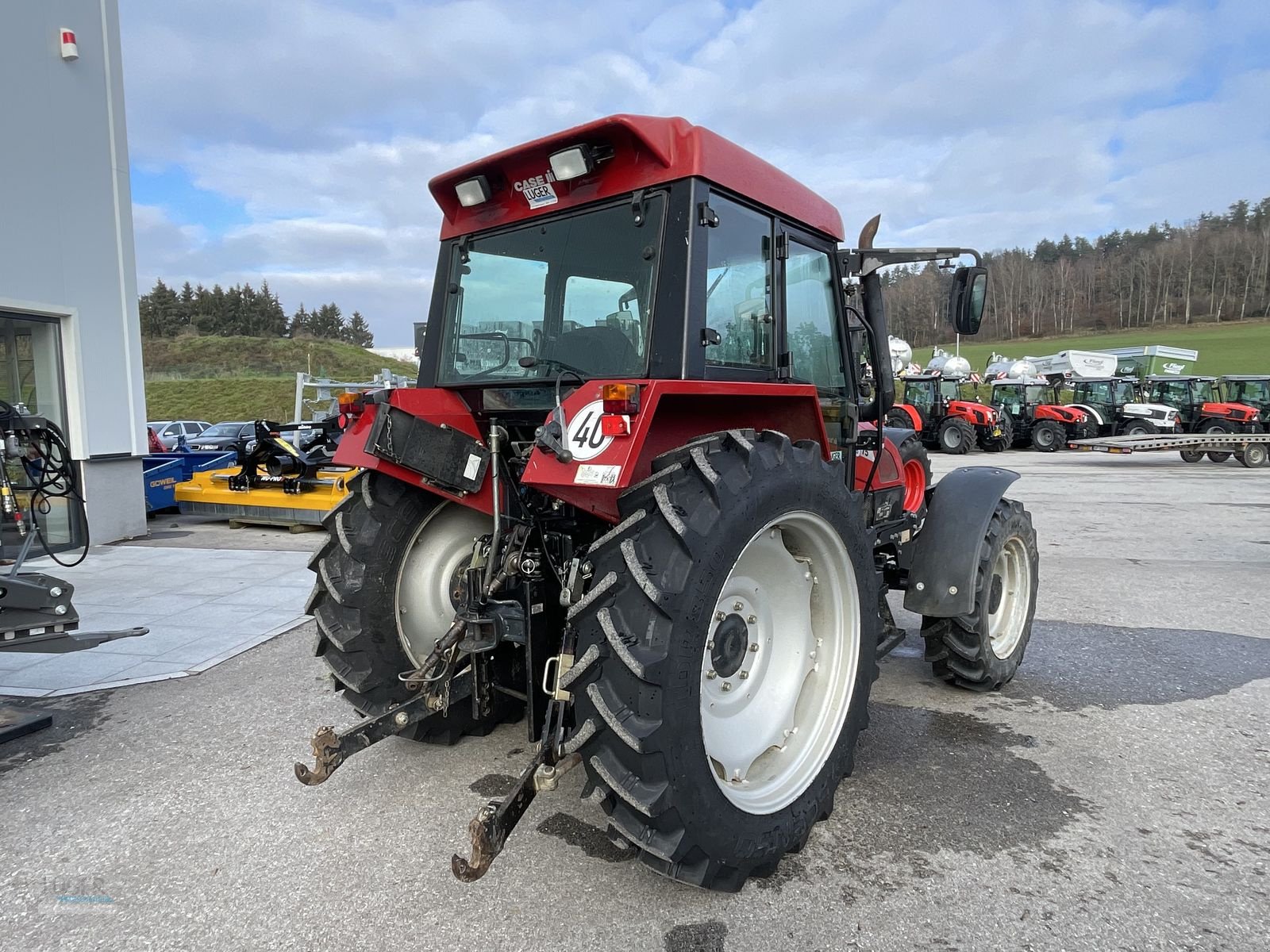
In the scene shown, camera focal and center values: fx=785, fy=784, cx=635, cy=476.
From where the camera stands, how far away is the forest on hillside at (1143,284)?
73812 mm

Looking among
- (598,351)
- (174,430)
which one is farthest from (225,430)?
(598,351)

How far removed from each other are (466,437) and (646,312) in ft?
2.67

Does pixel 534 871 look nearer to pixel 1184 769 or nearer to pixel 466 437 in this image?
pixel 466 437

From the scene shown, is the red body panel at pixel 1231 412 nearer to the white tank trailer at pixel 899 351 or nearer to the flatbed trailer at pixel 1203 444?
the flatbed trailer at pixel 1203 444

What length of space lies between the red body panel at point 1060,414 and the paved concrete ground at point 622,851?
22.7 m

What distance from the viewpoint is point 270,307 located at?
66125mm

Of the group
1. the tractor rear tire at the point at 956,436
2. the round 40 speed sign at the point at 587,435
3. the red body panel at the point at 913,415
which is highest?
the round 40 speed sign at the point at 587,435

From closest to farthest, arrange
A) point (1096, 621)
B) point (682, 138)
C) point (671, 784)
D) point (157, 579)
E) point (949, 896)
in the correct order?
1. point (671, 784)
2. point (949, 896)
3. point (682, 138)
4. point (1096, 621)
5. point (157, 579)

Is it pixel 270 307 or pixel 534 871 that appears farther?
pixel 270 307

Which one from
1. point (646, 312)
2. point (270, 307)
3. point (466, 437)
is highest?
point (270, 307)

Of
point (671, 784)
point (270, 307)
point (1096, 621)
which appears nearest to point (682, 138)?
point (671, 784)

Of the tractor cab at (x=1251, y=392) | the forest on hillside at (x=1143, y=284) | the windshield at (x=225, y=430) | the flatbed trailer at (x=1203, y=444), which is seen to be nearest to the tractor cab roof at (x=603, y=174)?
the windshield at (x=225, y=430)

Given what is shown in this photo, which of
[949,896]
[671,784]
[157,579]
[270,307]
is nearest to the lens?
[671,784]

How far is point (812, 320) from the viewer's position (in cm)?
348
